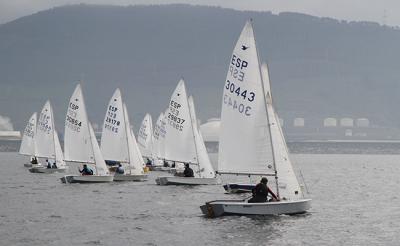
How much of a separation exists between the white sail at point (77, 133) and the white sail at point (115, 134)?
3432mm

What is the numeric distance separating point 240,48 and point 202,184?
24.3 meters

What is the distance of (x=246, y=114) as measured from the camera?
49281mm

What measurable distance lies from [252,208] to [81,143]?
33.1 meters

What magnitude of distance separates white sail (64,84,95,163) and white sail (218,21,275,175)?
90.8ft

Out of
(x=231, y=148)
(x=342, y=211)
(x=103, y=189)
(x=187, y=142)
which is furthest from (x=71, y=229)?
(x=187, y=142)

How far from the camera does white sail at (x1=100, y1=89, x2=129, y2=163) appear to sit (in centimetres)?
8100

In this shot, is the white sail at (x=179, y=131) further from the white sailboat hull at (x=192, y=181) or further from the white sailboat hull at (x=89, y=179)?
the white sailboat hull at (x=89, y=179)

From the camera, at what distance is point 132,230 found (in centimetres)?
4516

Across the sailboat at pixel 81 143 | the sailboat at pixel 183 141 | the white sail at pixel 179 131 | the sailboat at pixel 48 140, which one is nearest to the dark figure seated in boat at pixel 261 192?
the sailboat at pixel 183 141

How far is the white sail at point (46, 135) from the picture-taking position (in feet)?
326

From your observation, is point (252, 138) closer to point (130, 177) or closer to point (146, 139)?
point (130, 177)

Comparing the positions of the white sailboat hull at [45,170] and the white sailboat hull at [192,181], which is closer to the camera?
the white sailboat hull at [192,181]

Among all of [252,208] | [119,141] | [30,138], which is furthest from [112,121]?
[252,208]

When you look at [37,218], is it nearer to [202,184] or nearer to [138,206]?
[138,206]
